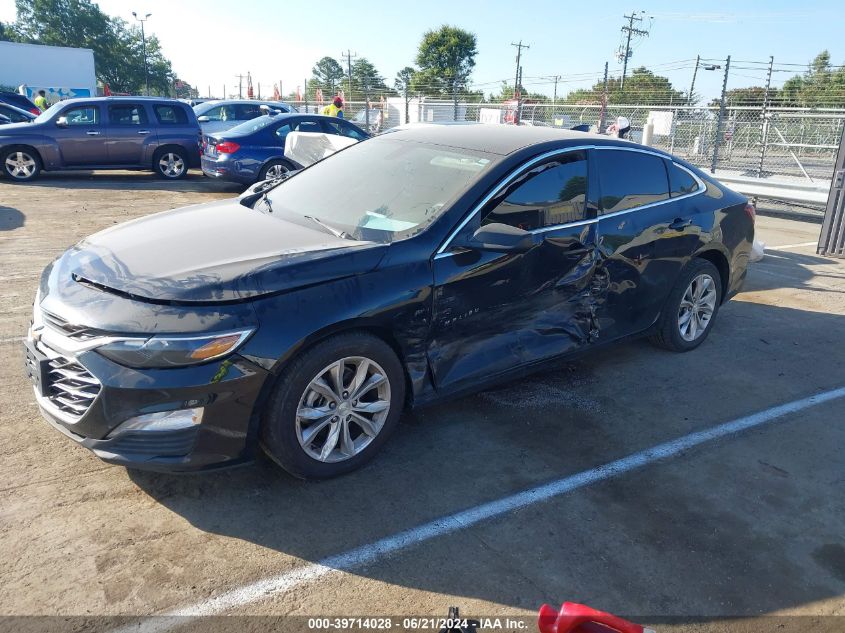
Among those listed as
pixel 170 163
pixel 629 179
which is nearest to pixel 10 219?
pixel 170 163

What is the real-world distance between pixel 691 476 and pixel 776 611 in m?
0.98

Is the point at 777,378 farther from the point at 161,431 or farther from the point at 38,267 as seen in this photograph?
the point at 38,267

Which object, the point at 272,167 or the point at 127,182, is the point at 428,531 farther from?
the point at 127,182

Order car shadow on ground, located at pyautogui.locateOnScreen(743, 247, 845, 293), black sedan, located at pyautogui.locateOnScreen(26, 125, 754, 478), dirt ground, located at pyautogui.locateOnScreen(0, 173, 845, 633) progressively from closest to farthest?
dirt ground, located at pyautogui.locateOnScreen(0, 173, 845, 633)
black sedan, located at pyautogui.locateOnScreen(26, 125, 754, 478)
car shadow on ground, located at pyautogui.locateOnScreen(743, 247, 845, 293)

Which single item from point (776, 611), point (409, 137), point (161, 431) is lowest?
point (776, 611)

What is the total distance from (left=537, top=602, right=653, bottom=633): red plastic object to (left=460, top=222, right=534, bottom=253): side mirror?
1.99 m

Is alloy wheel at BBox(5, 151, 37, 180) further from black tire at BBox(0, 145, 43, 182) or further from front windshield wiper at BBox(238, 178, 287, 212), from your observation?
front windshield wiper at BBox(238, 178, 287, 212)

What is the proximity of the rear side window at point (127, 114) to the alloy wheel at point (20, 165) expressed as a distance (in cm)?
169

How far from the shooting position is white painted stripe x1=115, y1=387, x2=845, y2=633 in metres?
2.53

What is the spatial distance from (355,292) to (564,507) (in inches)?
57.4

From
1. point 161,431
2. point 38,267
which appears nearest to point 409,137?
point 161,431

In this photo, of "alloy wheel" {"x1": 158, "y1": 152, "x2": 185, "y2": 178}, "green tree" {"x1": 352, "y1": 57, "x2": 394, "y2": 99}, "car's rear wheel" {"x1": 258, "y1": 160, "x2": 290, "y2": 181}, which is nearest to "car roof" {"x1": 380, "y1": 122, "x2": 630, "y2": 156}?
"car's rear wheel" {"x1": 258, "y1": 160, "x2": 290, "y2": 181}

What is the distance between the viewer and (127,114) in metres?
13.6

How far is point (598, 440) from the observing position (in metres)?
3.96
